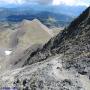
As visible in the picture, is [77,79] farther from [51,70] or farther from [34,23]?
[34,23]

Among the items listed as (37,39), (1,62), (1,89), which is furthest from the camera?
(37,39)

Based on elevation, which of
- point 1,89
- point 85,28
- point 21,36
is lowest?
point 21,36

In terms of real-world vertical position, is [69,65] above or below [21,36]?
above

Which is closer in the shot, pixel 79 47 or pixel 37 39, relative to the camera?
pixel 79 47

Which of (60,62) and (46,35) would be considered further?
(46,35)

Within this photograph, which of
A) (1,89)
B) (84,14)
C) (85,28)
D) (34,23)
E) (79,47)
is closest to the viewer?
(1,89)

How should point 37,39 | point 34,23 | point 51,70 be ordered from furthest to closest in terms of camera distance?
point 34,23, point 37,39, point 51,70

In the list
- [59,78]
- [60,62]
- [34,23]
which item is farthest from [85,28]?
[34,23]

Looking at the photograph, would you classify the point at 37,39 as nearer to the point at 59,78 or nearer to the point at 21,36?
the point at 21,36

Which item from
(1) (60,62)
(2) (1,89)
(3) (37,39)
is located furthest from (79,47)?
(3) (37,39)
